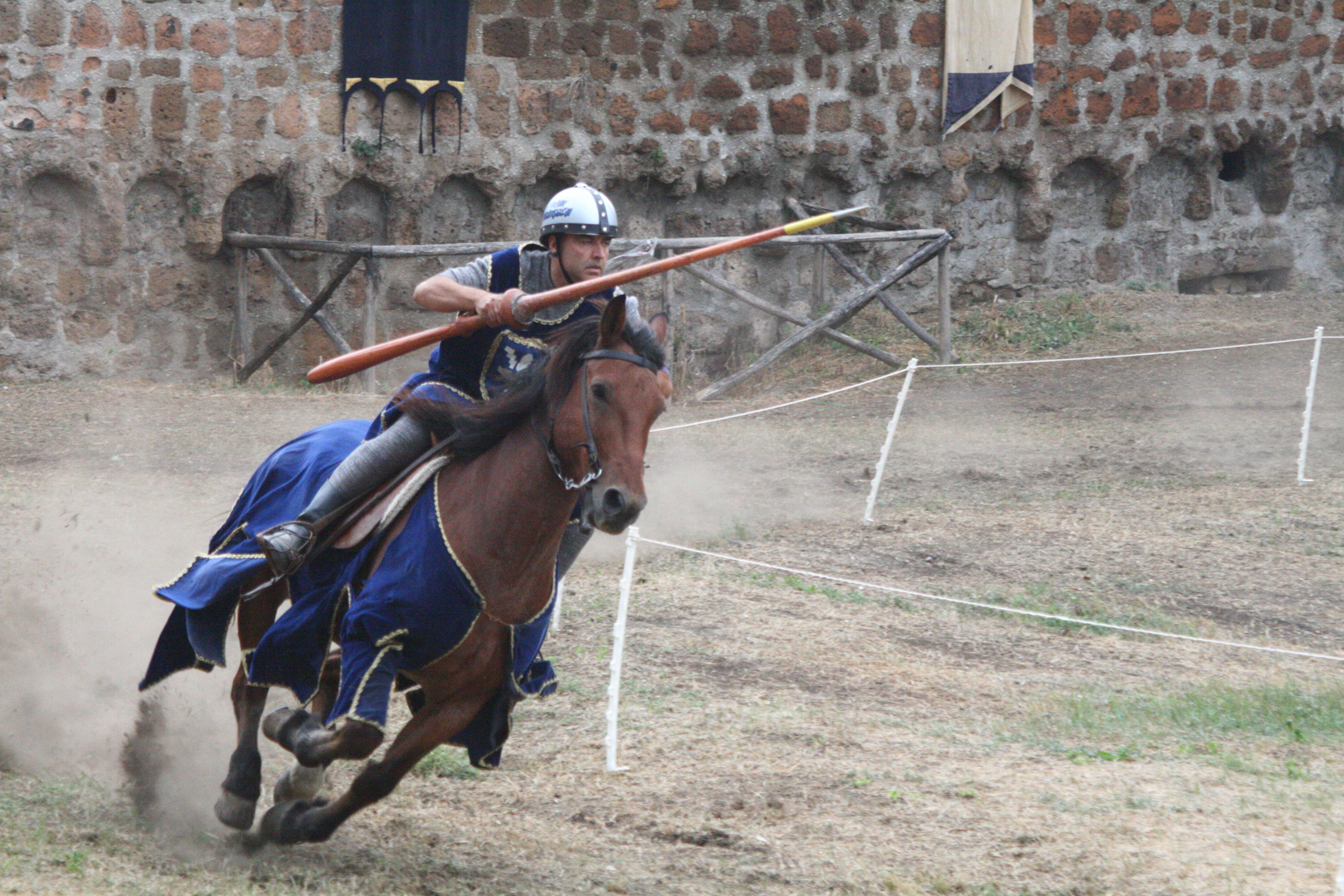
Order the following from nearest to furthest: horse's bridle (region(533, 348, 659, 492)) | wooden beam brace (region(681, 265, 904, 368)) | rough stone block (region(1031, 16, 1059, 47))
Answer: horse's bridle (region(533, 348, 659, 492)) → wooden beam brace (region(681, 265, 904, 368)) → rough stone block (region(1031, 16, 1059, 47))

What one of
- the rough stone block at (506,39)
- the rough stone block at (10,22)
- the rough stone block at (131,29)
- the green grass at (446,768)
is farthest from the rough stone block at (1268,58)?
the green grass at (446,768)

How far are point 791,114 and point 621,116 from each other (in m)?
1.94

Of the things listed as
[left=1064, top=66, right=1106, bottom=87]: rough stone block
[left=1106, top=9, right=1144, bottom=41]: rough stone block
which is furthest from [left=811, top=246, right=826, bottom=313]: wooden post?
[left=1106, top=9, right=1144, bottom=41]: rough stone block

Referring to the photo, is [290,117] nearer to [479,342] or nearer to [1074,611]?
[1074,611]

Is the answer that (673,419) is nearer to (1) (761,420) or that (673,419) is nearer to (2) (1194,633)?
(1) (761,420)

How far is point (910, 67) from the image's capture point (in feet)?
51.2

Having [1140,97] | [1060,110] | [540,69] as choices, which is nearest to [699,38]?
[540,69]

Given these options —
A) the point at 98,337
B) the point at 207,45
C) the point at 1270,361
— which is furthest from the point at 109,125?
the point at 1270,361

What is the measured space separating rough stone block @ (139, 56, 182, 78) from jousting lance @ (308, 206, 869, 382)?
9.37 meters

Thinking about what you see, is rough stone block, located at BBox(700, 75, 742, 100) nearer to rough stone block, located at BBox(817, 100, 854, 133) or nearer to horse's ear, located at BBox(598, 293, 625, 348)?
rough stone block, located at BBox(817, 100, 854, 133)

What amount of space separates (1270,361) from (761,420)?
574cm

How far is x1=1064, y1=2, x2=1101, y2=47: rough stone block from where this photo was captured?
16.1m

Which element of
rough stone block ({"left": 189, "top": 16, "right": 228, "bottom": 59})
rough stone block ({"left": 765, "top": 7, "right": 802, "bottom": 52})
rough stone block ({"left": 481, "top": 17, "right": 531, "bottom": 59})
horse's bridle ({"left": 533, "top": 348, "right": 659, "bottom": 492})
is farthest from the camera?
rough stone block ({"left": 765, "top": 7, "right": 802, "bottom": 52})

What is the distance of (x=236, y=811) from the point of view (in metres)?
4.97
